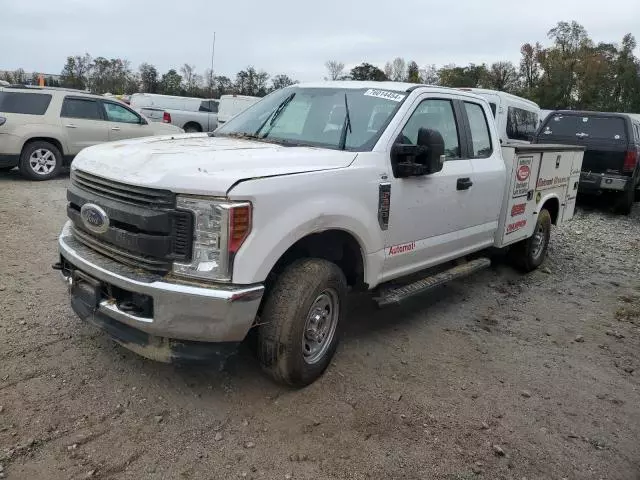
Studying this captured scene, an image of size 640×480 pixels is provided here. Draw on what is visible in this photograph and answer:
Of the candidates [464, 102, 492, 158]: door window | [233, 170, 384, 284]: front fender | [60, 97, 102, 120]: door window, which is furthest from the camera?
[60, 97, 102, 120]: door window

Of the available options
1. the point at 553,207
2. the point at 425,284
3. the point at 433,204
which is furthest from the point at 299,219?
the point at 553,207

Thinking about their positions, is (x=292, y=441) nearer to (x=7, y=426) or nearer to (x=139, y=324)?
(x=139, y=324)

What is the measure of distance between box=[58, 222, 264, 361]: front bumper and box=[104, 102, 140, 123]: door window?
929cm

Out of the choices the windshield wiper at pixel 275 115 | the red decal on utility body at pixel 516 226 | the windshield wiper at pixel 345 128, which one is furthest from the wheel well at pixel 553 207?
the windshield wiper at pixel 275 115

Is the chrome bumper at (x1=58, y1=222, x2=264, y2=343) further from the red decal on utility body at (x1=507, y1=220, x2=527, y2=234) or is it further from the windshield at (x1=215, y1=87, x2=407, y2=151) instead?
the red decal on utility body at (x1=507, y1=220, x2=527, y2=234)

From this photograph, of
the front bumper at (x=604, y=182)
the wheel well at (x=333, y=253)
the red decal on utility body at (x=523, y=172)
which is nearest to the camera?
the wheel well at (x=333, y=253)

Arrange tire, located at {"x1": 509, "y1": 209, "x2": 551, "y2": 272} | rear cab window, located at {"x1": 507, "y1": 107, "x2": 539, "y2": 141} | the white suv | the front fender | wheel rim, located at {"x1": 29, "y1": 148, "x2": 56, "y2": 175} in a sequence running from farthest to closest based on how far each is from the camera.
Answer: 1. rear cab window, located at {"x1": 507, "y1": 107, "x2": 539, "y2": 141}
2. wheel rim, located at {"x1": 29, "y1": 148, "x2": 56, "y2": 175}
3. the white suv
4. tire, located at {"x1": 509, "y1": 209, "x2": 551, "y2": 272}
5. the front fender

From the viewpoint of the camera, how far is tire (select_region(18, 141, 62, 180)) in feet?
33.6

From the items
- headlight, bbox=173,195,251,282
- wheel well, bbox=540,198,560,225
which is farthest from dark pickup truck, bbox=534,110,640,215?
headlight, bbox=173,195,251,282

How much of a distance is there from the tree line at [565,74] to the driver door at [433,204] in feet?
113

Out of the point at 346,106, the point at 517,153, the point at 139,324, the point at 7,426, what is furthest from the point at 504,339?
the point at 7,426

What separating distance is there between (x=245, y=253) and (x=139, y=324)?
692 millimetres

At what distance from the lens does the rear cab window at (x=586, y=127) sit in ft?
36.5

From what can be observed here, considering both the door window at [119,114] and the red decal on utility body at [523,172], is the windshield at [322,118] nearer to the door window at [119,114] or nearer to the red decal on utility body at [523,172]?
the red decal on utility body at [523,172]
